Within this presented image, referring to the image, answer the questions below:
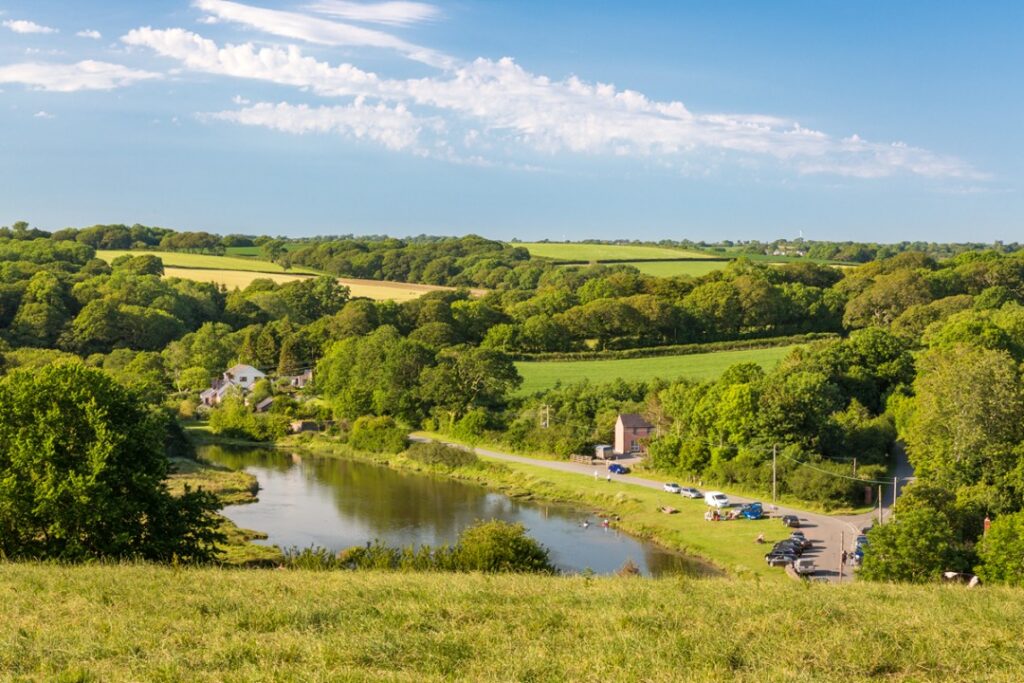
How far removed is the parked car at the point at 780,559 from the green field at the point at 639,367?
3427 centimetres

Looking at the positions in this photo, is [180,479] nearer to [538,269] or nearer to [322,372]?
[322,372]

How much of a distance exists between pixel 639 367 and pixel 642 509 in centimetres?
3438

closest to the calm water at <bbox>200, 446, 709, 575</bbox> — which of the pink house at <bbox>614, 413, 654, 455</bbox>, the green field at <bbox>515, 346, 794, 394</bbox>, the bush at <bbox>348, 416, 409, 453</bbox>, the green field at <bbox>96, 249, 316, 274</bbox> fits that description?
the bush at <bbox>348, 416, 409, 453</bbox>

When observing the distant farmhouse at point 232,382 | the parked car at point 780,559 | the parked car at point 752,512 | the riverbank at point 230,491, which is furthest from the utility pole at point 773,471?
the distant farmhouse at point 232,382

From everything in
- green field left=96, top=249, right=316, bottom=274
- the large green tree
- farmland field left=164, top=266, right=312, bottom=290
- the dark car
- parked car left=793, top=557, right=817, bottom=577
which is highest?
green field left=96, top=249, right=316, bottom=274

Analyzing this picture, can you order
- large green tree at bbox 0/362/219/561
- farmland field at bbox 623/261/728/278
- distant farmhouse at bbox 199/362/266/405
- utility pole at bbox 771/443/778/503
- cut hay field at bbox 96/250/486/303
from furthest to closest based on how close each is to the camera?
farmland field at bbox 623/261/728/278 < cut hay field at bbox 96/250/486/303 < distant farmhouse at bbox 199/362/266/405 < utility pole at bbox 771/443/778/503 < large green tree at bbox 0/362/219/561

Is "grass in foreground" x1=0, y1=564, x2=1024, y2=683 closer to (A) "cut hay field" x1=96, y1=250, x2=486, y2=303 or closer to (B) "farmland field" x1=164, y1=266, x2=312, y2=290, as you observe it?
(A) "cut hay field" x1=96, y1=250, x2=486, y2=303

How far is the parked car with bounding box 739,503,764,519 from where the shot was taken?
3750 centimetres

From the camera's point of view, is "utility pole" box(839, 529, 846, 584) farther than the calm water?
No

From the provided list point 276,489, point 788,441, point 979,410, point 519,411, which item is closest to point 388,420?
point 519,411

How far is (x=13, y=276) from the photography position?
90688 mm

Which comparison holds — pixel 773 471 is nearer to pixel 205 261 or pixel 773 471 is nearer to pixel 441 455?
pixel 441 455

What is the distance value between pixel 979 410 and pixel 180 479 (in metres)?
34.8

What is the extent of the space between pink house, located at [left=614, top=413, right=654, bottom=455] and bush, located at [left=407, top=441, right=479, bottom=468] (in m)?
8.12
